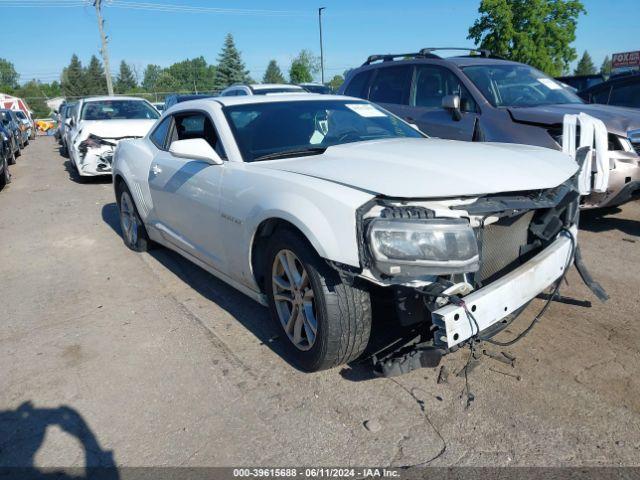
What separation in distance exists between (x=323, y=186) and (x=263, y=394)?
122 cm

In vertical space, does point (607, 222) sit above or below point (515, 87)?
below

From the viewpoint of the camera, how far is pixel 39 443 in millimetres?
2594

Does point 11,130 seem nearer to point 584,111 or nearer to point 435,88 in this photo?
point 435,88

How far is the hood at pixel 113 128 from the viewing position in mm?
10289

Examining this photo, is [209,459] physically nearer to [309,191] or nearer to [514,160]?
[309,191]

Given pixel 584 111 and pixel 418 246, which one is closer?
pixel 418 246

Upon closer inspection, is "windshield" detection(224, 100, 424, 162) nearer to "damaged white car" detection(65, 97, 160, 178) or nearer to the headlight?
the headlight

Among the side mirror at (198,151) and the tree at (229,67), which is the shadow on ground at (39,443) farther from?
the tree at (229,67)

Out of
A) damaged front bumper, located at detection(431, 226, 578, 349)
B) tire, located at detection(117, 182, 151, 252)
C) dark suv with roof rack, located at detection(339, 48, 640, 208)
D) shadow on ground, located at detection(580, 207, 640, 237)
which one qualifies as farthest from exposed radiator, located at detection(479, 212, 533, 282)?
tire, located at detection(117, 182, 151, 252)

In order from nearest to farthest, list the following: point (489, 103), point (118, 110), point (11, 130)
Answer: point (489, 103) → point (118, 110) → point (11, 130)

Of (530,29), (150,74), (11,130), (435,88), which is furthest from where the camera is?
(150,74)

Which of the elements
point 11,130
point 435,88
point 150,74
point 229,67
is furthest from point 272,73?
point 435,88

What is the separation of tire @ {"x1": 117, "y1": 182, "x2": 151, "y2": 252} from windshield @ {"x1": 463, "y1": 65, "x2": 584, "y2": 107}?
13.8 feet

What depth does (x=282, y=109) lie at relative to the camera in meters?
3.91
